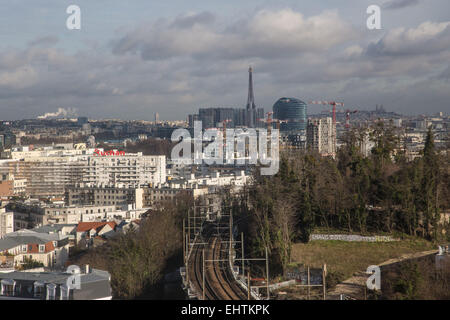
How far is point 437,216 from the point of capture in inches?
341

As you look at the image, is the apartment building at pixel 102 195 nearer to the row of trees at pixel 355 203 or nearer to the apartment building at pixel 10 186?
the apartment building at pixel 10 186

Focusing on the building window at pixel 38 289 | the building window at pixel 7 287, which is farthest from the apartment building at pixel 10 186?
the building window at pixel 38 289

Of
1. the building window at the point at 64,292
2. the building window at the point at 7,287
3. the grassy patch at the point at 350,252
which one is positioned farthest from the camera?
the grassy patch at the point at 350,252

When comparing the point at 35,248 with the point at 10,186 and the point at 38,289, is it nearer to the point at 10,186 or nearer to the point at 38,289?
the point at 38,289

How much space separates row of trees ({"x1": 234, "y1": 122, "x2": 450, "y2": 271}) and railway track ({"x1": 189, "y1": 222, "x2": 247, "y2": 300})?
2.02ft

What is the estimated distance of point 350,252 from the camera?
8406mm

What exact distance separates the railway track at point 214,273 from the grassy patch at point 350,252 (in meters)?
1.14

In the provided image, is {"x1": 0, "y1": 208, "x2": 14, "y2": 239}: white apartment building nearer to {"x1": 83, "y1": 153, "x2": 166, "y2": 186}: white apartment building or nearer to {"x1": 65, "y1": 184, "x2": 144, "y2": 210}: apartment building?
{"x1": 65, "y1": 184, "x2": 144, "y2": 210}: apartment building

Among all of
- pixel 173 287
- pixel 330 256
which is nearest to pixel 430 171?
pixel 330 256

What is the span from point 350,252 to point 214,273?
2.15m

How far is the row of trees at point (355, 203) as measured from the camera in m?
8.76

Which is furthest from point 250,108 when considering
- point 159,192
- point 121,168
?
point 159,192
